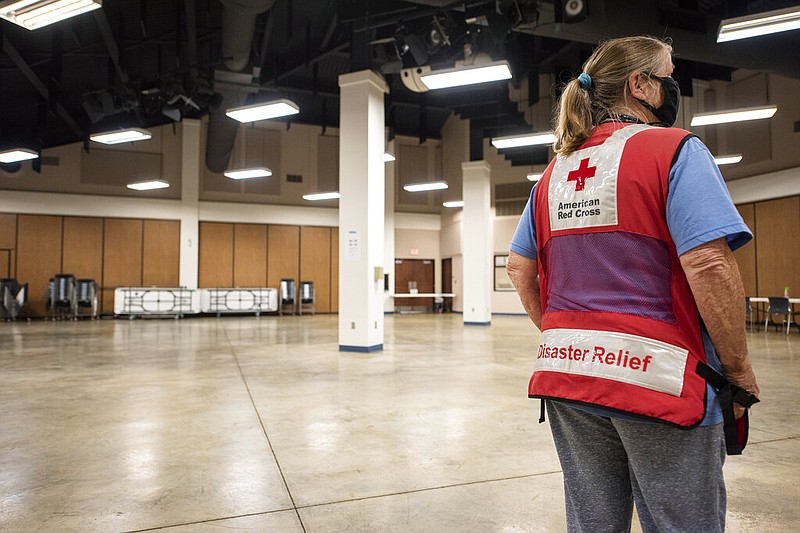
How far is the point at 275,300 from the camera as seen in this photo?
1741 cm

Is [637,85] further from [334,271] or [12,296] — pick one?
[334,271]

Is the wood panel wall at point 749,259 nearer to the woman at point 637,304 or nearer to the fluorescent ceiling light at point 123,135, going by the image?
the woman at point 637,304

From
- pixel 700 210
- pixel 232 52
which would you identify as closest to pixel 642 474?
pixel 700 210

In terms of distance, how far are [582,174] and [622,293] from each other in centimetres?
28

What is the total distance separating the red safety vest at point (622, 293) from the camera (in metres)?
0.99

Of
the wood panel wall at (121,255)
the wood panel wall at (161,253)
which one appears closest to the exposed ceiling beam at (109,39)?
the wood panel wall at (161,253)

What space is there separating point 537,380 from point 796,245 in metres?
14.4

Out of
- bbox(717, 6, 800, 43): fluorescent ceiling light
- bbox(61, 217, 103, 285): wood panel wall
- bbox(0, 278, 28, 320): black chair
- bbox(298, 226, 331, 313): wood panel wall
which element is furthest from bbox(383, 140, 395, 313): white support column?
bbox(717, 6, 800, 43): fluorescent ceiling light

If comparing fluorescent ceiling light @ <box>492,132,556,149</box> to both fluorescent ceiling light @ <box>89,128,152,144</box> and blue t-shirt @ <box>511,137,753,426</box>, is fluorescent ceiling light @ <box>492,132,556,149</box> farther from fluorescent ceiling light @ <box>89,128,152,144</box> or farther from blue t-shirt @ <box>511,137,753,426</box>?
blue t-shirt @ <box>511,137,753,426</box>

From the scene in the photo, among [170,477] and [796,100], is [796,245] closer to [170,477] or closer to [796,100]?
[796,100]

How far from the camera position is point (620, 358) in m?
1.03

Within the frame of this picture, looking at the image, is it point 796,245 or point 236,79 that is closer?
point 236,79

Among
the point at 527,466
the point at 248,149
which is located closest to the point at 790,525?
the point at 527,466

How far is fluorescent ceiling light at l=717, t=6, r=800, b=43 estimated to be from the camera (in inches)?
236
